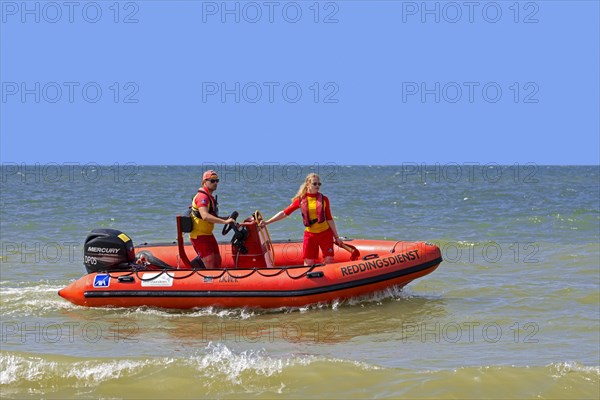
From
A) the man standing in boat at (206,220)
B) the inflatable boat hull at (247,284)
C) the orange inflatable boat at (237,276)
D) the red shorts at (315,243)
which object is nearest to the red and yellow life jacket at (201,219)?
the man standing in boat at (206,220)

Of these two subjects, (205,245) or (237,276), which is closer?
(237,276)

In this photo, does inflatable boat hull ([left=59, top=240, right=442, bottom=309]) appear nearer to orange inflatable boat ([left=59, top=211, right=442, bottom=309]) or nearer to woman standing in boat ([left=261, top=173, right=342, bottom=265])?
orange inflatable boat ([left=59, top=211, right=442, bottom=309])

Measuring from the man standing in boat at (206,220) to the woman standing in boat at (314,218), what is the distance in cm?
60

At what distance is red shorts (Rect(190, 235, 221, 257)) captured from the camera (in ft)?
28.5

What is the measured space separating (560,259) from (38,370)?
8408mm

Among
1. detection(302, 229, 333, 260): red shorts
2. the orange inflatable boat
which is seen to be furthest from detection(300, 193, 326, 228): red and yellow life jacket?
the orange inflatable boat

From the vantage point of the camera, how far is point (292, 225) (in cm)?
1698

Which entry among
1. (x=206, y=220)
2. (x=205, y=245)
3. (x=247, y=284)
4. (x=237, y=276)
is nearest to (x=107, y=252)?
(x=205, y=245)

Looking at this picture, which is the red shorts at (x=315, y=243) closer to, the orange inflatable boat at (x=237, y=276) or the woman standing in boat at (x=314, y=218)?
the woman standing in boat at (x=314, y=218)

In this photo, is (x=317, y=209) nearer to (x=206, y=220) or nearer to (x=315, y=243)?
(x=315, y=243)

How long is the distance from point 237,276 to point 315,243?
941 millimetres

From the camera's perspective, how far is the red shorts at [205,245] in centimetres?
869

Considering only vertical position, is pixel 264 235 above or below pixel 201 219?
below

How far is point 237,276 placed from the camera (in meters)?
8.41
